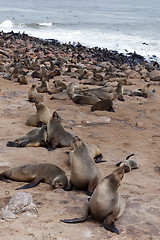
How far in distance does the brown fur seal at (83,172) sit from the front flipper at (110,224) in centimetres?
84

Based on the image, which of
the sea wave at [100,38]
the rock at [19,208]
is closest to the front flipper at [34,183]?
the rock at [19,208]

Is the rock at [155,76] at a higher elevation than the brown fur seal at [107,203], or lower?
lower

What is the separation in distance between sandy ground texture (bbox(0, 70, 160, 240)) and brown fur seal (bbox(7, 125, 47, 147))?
0.40ft

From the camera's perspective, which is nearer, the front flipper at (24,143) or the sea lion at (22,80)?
the front flipper at (24,143)

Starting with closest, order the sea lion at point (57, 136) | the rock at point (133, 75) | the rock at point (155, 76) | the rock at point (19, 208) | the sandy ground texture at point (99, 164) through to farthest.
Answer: the sandy ground texture at point (99, 164) < the rock at point (19, 208) < the sea lion at point (57, 136) < the rock at point (155, 76) < the rock at point (133, 75)

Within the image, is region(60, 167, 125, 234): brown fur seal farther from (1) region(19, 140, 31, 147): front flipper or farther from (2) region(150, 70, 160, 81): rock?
(2) region(150, 70, 160, 81): rock

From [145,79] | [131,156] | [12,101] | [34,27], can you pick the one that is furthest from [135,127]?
[34,27]

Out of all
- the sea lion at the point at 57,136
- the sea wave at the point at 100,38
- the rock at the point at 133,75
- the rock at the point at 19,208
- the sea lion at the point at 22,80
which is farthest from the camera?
the sea wave at the point at 100,38

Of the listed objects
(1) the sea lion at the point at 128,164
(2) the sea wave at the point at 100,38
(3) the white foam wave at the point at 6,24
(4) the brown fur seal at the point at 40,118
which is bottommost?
(1) the sea lion at the point at 128,164

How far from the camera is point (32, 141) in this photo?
5582 millimetres

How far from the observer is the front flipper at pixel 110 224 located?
295 cm

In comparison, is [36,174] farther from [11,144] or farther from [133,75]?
[133,75]

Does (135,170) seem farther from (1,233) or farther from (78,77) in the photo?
(78,77)

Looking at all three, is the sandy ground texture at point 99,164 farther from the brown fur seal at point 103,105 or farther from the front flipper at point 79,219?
the brown fur seal at point 103,105
